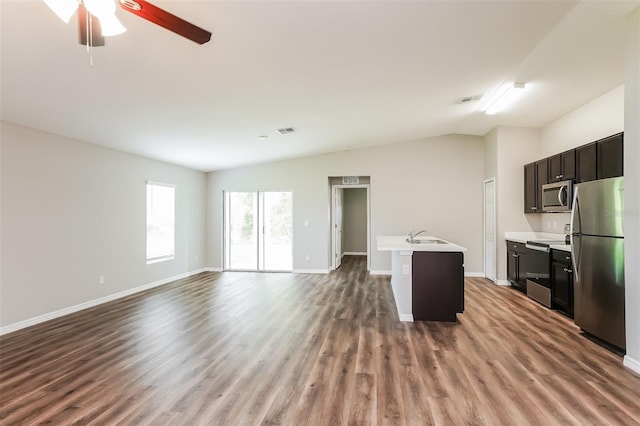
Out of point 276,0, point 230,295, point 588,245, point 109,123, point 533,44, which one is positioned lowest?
point 230,295

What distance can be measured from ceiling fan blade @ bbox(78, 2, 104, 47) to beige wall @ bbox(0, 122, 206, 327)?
9.15ft

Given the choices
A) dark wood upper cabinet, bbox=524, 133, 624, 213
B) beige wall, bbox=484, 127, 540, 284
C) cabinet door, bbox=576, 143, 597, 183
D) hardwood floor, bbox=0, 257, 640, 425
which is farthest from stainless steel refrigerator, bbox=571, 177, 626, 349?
beige wall, bbox=484, 127, 540, 284

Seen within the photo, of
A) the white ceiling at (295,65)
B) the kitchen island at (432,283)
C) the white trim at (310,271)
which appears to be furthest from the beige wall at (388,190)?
the kitchen island at (432,283)

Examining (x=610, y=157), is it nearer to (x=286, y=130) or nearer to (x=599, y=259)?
(x=599, y=259)

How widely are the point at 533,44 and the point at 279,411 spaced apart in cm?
383

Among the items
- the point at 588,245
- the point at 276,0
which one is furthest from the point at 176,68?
the point at 588,245

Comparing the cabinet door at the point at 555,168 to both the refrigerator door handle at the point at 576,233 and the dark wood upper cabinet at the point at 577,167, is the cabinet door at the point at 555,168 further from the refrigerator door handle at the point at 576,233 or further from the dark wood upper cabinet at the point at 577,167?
the refrigerator door handle at the point at 576,233

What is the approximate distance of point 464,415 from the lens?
2027 millimetres

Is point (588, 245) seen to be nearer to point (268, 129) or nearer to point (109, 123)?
point (268, 129)

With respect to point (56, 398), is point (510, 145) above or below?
above

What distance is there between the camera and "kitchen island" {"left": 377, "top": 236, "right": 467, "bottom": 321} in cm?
387

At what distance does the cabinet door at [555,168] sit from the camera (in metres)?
4.56

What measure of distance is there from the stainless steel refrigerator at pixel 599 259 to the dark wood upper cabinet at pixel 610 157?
0.47 m

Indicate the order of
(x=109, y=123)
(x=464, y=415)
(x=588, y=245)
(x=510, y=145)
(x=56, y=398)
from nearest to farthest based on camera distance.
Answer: (x=464, y=415) < (x=56, y=398) < (x=588, y=245) < (x=109, y=123) < (x=510, y=145)
